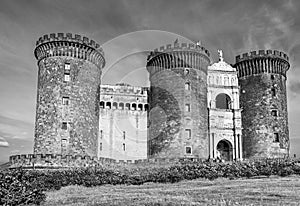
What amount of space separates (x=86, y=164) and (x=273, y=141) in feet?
76.9

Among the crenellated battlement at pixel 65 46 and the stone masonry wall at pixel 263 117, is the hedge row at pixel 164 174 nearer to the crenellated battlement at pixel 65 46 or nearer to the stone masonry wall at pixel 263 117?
the stone masonry wall at pixel 263 117

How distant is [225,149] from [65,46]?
23.5 metres

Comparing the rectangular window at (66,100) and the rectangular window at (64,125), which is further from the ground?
the rectangular window at (66,100)

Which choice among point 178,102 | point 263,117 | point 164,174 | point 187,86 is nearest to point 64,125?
point 178,102

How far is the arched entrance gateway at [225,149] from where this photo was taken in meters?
47.9

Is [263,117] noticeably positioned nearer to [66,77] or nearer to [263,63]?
[263,63]

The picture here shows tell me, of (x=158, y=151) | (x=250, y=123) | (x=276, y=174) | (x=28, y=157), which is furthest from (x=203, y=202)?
(x=250, y=123)

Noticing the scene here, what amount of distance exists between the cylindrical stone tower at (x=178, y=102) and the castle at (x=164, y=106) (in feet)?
0.38

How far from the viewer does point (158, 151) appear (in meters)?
43.9

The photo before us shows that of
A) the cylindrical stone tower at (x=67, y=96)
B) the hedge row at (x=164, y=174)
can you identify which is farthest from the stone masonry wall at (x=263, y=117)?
the cylindrical stone tower at (x=67, y=96)

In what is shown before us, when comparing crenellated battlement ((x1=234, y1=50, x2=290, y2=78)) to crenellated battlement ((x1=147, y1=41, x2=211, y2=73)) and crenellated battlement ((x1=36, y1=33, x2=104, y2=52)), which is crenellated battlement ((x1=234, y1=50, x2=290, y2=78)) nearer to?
crenellated battlement ((x1=147, y1=41, x2=211, y2=73))

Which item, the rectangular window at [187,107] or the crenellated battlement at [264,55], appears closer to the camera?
the rectangular window at [187,107]

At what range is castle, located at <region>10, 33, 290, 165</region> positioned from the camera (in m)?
40.9

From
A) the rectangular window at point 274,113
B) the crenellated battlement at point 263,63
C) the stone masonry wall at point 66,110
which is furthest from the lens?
the crenellated battlement at point 263,63
